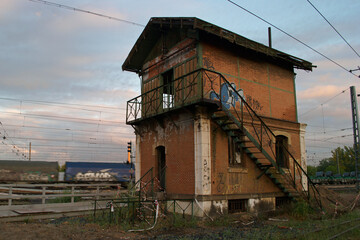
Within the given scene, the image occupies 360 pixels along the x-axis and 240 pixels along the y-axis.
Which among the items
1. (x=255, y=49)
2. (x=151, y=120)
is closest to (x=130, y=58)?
(x=151, y=120)

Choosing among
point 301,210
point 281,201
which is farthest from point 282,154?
point 301,210

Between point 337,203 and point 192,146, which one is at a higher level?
point 192,146

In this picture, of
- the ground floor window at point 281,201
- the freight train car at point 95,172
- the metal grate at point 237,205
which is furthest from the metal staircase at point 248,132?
the freight train car at point 95,172

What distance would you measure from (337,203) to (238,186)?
6.21 m

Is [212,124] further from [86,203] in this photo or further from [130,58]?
[86,203]

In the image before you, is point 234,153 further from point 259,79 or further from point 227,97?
point 259,79

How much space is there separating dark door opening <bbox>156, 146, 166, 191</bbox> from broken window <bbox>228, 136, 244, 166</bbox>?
135 inches

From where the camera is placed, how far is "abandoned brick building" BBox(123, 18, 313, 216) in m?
12.2

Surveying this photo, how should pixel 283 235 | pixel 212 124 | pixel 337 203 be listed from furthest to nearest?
pixel 337 203 → pixel 212 124 → pixel 283 235

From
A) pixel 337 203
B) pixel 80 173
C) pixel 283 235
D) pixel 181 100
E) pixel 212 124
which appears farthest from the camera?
pixel 80 173

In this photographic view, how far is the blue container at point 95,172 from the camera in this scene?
29712 millimetres

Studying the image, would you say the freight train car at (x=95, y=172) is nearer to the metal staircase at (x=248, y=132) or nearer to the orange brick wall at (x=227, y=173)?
the orange brick wall at (x=227, y=173)

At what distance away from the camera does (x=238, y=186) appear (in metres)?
12.9

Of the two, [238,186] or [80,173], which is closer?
[238,186]
